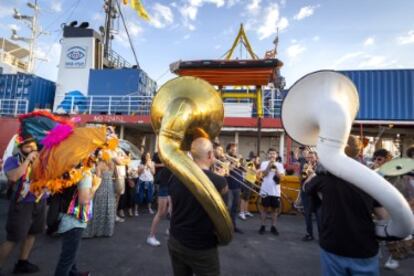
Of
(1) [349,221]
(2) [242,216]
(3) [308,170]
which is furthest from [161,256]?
(2) [242,216]

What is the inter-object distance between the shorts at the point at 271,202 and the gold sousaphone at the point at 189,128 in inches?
131

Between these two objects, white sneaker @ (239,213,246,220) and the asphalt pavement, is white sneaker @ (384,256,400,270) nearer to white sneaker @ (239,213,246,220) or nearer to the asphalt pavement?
the asphalt pavement

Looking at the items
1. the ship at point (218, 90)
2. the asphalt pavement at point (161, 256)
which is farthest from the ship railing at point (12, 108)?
the asphalt pavement at point (161, 256)

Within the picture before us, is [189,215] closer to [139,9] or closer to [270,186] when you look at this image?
[270,186]

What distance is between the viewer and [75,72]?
55.5 ft

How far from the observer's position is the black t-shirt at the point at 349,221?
1.78m

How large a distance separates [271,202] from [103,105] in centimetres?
1216

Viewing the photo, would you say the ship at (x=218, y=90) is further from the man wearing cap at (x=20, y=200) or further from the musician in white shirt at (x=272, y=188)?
the man wearing cap at (x=20, y=200)

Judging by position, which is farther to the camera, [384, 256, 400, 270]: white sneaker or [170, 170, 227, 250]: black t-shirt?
[384, 256, 400, 270]: white sneaker

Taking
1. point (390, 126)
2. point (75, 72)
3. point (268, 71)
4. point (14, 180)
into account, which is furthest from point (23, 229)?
point (75, 72)

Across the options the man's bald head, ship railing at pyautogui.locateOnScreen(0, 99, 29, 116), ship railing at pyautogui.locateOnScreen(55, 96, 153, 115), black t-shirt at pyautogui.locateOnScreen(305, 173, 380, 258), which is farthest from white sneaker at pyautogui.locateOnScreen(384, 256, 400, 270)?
ship railing at pyautogui.locateOnScreen(0, 99, 29, 116)

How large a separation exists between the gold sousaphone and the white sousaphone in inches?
24.0

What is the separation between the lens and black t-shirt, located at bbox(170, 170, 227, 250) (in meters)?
1.81

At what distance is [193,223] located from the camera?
183 cm
